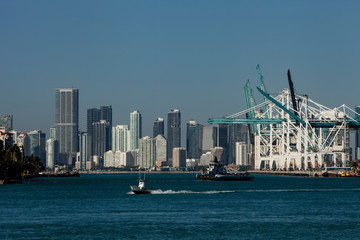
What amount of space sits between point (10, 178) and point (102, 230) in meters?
126

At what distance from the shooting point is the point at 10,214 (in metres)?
78.9

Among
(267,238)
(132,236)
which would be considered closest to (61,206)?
(132,236)

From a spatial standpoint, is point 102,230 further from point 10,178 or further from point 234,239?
point 10,178

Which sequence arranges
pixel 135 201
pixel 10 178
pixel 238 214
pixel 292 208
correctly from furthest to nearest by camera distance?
pixel 10 178 → pixel 135 201 → pixel 292 208 → pixel 238 214

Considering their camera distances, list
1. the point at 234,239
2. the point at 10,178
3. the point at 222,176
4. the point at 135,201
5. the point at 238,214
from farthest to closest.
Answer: the point at 222,176, the point at 10,178, the point at 135,201, the point at 238,214, the point at 234,239

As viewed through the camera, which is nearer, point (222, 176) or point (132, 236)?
point (132, 236)

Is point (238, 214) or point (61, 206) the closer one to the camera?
point (238, 214)

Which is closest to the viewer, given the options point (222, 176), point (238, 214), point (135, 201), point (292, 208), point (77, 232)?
point (77, 232)

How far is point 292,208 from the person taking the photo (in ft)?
283

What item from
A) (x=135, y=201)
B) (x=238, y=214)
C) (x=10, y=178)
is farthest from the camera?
(x=10, y=178)

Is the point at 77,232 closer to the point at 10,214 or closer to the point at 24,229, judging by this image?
the point at 24,229

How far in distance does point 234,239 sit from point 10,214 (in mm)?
29726

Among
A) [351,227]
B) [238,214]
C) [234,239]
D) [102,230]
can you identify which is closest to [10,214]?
[102,230]

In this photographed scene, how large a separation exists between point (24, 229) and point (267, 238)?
2059 cm
